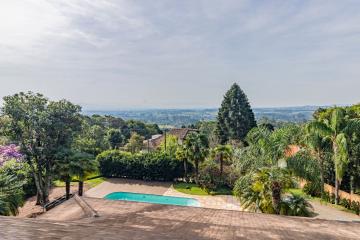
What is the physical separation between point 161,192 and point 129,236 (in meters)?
21.9

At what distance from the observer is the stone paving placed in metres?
4.94

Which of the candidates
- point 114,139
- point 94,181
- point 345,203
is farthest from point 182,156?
point 114,139

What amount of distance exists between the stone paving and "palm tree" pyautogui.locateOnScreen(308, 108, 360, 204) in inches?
512

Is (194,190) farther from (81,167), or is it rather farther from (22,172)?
(22,172)

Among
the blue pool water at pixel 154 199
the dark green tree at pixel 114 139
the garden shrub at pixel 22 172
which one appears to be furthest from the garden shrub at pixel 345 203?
the dark green tree at pixel 114 139

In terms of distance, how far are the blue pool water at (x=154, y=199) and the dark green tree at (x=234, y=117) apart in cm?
2347

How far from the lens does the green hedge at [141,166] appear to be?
3073cm

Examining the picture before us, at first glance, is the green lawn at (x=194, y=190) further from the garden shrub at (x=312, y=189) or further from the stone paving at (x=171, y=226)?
the stone paving at (x=171, y=226)

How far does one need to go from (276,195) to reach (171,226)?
261 inches

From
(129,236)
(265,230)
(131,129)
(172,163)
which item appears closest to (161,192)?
(172,163)

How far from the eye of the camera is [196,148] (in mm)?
28047

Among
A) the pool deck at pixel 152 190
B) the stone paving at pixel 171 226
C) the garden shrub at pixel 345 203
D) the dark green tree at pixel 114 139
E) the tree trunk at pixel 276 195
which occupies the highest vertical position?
the stone paving at pixel 171 226

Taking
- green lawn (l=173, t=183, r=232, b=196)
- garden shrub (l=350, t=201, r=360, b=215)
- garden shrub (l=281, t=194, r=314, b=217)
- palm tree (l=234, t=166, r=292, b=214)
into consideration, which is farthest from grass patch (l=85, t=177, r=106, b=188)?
garden shrub (l=350, t=201, r=360, b=215)

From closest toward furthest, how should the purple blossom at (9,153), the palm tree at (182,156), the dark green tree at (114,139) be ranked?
the purple blossom at (9,153)
the palm tree at (182,156)
the dark green tree at (114,139)
